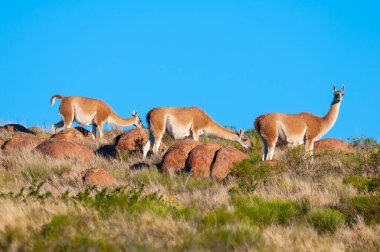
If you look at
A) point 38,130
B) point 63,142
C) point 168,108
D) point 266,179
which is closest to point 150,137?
point 168,108

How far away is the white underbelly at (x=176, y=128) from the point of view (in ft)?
76.0

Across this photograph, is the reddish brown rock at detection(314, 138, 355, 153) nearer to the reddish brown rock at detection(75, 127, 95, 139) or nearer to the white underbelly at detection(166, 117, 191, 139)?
the white underbelly at detection(166, 117, 191, 139)

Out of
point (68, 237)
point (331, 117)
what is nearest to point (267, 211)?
point (68, 237)

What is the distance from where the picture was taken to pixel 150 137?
75.8ft

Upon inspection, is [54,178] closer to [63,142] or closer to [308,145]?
[63,142]

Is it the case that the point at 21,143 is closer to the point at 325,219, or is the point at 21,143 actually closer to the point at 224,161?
the point at 224,161

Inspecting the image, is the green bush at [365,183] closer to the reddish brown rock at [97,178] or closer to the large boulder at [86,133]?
the reddish brown rock at [97,178]

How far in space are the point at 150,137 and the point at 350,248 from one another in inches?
524

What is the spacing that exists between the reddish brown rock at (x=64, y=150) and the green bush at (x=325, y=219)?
9.81 m

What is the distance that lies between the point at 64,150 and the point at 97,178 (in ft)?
14.9

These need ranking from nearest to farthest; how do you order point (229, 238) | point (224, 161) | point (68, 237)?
1. point (68, 237)
2. point (229, 238)
3. point (224, 161)

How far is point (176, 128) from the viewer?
23.2m

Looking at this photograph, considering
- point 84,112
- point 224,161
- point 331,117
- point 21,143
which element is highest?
point 84,112

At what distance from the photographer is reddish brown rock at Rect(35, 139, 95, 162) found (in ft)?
66.9
